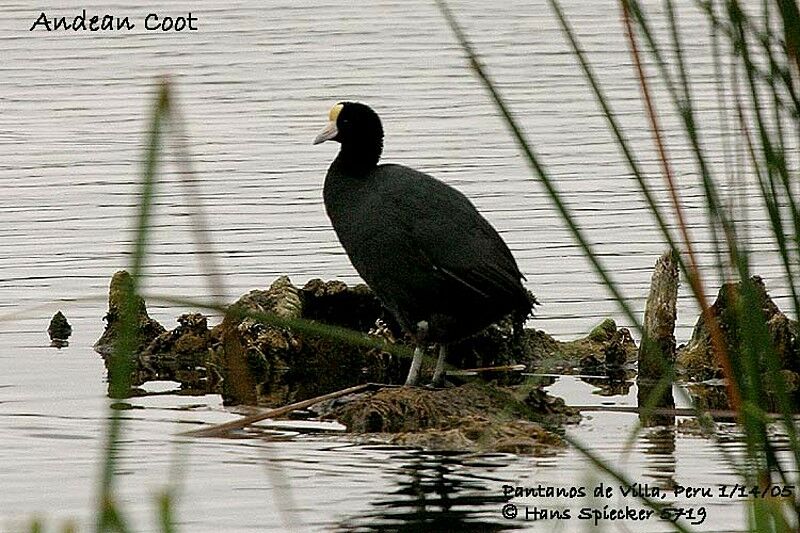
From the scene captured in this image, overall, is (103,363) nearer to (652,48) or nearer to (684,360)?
(684,360)

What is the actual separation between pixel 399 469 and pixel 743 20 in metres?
4.71

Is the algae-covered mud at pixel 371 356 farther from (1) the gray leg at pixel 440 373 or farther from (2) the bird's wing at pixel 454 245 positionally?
(2) the bird's wing at pixel 454 245

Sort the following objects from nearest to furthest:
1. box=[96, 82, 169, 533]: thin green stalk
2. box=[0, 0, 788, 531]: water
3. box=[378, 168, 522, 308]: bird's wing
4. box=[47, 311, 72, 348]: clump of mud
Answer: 1. box=[96, 82, 169, 533]: thin green stalk
2. box=[0, 0, 788, 531]: water
3. box=[378, 168, 522, 308]: bird's wing
4. box=[47, 311, 72, 348]: clump of mud

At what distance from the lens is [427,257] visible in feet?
28.4

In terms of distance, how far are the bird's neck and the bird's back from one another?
0.25 m

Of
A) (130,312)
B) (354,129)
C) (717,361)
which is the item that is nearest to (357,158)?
(354,129)

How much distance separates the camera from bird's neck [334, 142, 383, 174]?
914cm

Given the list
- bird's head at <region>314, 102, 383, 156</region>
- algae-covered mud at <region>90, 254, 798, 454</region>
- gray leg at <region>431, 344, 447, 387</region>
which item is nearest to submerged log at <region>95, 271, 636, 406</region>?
algae-covered mud at <region>90, 254, 798, 454</region>

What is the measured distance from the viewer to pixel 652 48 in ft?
9.29

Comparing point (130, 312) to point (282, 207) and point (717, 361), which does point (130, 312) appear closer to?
point (717, 361)

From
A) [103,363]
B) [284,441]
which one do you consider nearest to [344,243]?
[284,441]

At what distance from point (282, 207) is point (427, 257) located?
22.5ft

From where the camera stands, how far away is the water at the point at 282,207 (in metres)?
7.07

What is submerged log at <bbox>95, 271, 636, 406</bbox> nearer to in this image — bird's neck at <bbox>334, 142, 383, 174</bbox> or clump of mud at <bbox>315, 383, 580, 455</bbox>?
bird's neck at <bbox>334, 142, 383, 174</bbox>
